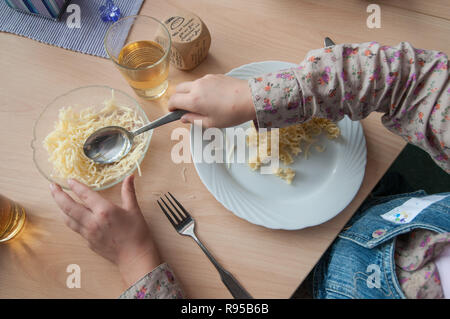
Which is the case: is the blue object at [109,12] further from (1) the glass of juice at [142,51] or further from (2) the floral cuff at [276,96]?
(2) the floral cuff at [276,96]

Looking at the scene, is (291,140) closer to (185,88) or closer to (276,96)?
(276,96)

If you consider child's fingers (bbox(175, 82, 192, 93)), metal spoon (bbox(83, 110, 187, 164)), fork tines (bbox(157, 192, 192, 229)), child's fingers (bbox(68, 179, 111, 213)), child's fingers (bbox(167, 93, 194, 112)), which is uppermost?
child's fingers (bbox(175, 82, 192, 93))

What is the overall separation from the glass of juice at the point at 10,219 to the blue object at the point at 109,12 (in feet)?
1.68

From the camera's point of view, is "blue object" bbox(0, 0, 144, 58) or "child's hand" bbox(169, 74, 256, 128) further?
"blue object" bbox(0, 0, 144, 58)

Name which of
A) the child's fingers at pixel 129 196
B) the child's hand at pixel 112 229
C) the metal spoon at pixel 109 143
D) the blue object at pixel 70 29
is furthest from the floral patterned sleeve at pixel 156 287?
the blue object at pixel 70 29

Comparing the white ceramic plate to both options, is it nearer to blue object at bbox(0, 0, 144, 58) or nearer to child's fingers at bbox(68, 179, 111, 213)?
child's fingers at bbox(68, 179, 111, 213)

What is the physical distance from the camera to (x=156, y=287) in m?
0.65

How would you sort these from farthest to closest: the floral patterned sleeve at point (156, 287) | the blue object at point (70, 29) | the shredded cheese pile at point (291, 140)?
the blue object at point (70, 29)
the shredded cheese pile at point (291, 140)
the floral patterned sleeve at point (156, 287)

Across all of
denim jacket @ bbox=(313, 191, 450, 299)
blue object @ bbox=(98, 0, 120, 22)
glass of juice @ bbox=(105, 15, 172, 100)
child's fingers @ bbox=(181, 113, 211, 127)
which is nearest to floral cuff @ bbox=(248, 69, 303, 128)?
child's fingers @ bbox=(181, 113, 211, 127)

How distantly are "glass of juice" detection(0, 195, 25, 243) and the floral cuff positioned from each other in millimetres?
541

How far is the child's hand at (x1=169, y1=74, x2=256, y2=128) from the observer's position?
671mm

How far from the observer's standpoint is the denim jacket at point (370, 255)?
72cm

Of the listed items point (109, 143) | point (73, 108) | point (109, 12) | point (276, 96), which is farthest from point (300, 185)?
point (109, 12)

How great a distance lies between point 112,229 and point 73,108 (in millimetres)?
311
